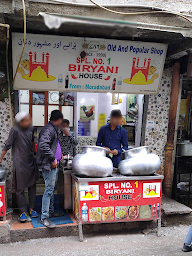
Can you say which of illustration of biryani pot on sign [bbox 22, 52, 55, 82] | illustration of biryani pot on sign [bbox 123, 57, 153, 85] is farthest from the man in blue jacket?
illustration of biryani pot on sign [bbox 22, 52, 55, 82]

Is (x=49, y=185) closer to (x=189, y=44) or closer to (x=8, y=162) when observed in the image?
(x=8, y=162)

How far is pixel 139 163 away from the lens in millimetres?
4160

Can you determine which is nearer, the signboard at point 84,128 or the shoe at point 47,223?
the shoe at point 47,223

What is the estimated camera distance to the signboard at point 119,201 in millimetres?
4082

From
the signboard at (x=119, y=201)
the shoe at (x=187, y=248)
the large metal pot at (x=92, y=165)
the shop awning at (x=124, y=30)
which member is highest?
the shop awning at (x=124, y=30)

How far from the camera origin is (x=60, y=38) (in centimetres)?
440

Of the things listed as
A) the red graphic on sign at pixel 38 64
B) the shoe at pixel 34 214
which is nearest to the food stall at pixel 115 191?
the shoe at pixel 34 214

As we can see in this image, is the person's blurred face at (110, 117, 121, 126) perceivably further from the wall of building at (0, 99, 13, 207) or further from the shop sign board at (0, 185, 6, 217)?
the shop sign board at (0, 185, 6, 217)

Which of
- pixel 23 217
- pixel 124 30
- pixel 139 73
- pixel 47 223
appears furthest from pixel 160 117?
pixel 124 30

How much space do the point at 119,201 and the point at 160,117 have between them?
7.31 feet

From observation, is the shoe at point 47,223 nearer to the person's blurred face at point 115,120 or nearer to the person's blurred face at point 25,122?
the person's blurred face at point 25,122

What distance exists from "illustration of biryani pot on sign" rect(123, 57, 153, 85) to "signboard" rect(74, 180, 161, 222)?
2.03 meters

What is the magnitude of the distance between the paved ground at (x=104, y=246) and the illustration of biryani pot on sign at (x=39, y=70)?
2.89 metres

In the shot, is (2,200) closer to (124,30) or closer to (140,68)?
(124,30)
